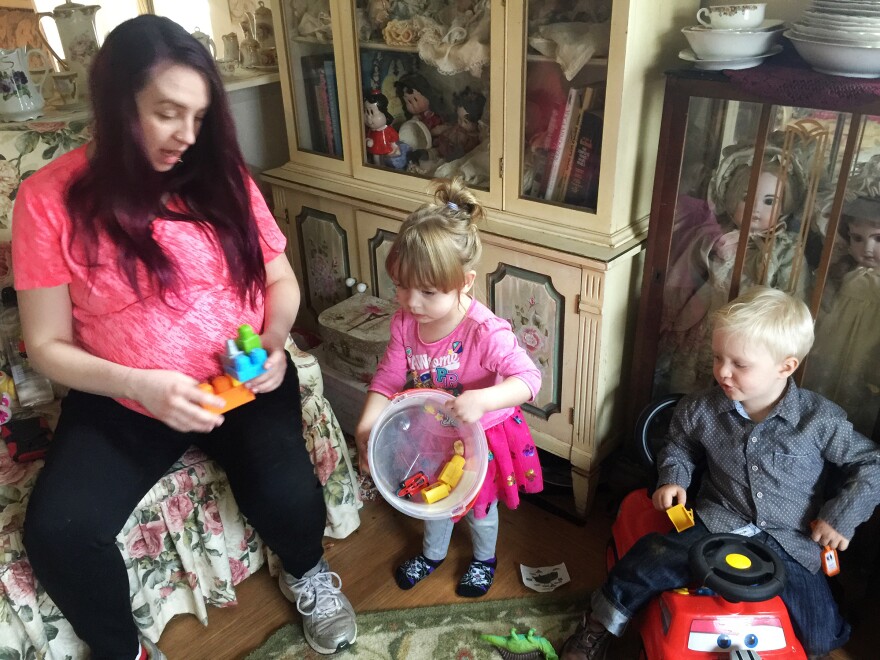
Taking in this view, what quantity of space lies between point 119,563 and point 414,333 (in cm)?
67

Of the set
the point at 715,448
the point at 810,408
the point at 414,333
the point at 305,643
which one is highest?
the point at 414,333

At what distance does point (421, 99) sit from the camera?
1852 mm

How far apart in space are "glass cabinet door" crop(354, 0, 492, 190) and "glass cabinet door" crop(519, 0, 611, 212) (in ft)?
0.34

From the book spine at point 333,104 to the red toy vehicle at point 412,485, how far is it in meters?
1.01

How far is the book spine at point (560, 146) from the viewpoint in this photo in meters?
1.52

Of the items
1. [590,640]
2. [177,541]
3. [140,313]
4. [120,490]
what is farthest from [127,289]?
[590,640]

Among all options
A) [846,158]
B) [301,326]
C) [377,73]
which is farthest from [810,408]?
[301,326]

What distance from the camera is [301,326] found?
2.39m

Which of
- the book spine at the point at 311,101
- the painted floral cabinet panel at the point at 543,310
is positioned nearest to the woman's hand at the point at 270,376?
the painted floral cabinet panel at the point at 543,310

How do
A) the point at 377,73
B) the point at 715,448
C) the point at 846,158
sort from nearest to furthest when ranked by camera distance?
1. the point at 846,158
2. the point at 715,448
3. the point at 377,73

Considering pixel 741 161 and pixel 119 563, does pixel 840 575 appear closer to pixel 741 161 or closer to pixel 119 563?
pixel 741 161

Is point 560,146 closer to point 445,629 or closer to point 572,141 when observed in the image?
point 572,141

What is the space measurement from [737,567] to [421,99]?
50.8 inches

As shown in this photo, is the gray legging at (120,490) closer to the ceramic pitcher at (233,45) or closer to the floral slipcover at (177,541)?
the floral slipcover at (177,541)
